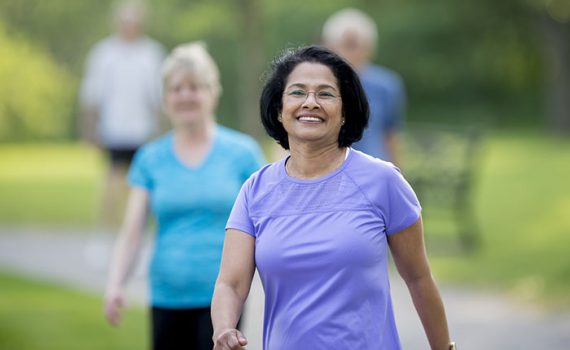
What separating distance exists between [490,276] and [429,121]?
2514cm

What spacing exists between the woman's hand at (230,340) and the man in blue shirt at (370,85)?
5193 millimetres

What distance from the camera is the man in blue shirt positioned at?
8906mm

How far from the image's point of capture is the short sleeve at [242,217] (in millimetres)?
3910

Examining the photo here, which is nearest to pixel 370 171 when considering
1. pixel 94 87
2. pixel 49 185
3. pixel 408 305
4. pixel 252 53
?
pixel 408 305

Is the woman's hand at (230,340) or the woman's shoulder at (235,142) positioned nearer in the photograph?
the woman's hand at (230,340)

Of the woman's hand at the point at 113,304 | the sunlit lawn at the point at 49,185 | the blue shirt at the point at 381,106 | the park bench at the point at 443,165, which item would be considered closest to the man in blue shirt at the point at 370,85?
the blue shirt at the point at 381,106

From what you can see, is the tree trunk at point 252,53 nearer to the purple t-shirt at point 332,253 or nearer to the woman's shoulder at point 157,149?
the woman's shoulder at point 157,149

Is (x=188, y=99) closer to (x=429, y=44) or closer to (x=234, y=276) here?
(x=234, y=276)

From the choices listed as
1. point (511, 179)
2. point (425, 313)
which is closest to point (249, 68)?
point (511, 179)

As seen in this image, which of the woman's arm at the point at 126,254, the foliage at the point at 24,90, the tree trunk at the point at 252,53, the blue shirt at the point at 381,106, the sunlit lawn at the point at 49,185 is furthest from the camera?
the tree trunk at the point at 252,53

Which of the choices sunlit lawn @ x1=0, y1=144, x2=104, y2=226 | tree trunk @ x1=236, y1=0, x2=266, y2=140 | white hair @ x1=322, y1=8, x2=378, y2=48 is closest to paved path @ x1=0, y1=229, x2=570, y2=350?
sunlit lawn @ x1=0, y1=144, x2=104, y2=226

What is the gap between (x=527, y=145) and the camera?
2755 centimetres

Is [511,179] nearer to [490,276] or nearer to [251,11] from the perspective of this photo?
[251,11]

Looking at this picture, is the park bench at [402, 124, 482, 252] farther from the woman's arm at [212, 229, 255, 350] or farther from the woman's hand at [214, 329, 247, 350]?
the woman's hand at [214, 329, 247, 350]
